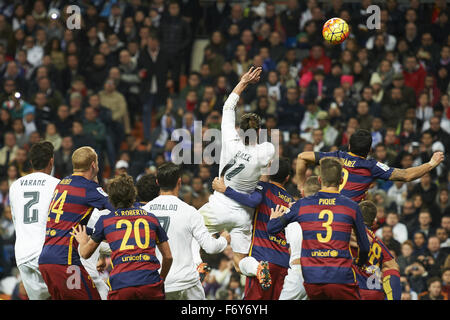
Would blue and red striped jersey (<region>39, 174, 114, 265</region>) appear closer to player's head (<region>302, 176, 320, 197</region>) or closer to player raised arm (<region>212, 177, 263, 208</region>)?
player raised arm (<region>212, 177, 263, 208</region>)

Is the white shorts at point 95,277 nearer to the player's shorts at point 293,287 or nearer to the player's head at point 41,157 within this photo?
the player's head at point 41,157

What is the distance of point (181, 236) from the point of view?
9.79m

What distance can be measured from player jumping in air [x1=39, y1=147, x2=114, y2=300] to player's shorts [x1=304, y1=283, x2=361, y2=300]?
8.04 ft

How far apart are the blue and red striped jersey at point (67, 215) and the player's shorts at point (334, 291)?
8.07ft

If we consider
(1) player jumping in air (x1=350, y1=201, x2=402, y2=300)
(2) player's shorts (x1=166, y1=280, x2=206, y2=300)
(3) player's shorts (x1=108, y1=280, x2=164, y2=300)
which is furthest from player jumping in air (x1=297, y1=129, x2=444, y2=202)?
(3) player's shorts (x1=108, y1=280, x2=164, y2=300)

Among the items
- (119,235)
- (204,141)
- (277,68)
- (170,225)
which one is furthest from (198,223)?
(277,68)

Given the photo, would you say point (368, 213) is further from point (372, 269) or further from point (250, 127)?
point (250, 127)

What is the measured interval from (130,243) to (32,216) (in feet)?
5.77

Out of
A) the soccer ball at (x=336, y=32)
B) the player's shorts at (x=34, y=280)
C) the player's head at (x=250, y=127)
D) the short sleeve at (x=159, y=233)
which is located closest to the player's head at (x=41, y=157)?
the player's shorts at (x=34, y=280)

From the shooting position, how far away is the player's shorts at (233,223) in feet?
35.4

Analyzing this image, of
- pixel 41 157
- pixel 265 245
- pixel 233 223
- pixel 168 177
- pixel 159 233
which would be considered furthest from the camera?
pixel 233 223

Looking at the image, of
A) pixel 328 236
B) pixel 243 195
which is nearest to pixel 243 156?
pixel 243 195

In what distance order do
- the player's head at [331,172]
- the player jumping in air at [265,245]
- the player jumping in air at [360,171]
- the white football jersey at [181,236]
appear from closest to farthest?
the player's head at [331,172], the white football jersey at [181,236], the player jumping in air at [265,245], the player jumping in air at [360,171]

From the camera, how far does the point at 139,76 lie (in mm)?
20750
